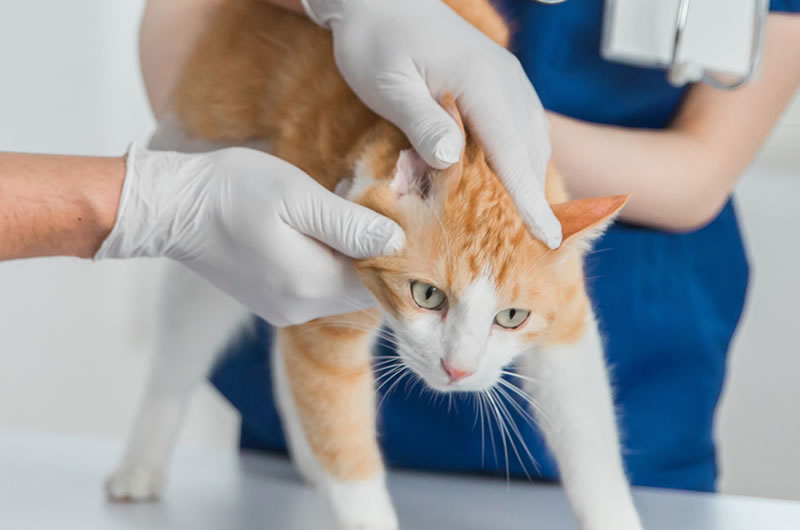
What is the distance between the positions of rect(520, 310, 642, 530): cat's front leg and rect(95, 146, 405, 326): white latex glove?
0.69 feet

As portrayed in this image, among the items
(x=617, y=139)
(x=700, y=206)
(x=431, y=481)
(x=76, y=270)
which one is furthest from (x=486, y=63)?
(x=76, y=270)

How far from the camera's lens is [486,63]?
865mm

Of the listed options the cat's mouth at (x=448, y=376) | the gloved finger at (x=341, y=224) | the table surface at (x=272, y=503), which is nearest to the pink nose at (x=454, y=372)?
the cat's mouth at (x=448, y=376)

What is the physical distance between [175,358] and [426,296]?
55cm

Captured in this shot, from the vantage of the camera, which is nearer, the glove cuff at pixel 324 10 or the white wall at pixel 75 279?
the glove cuff at pixel 324 10

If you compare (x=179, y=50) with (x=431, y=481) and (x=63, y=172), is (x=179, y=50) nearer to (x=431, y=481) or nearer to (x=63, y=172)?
(x=63, y=172)

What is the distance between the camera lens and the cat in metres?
0.80

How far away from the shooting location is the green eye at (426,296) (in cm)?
81

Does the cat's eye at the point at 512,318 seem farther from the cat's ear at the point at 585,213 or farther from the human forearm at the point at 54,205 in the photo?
the human forearm at the point at 54,205

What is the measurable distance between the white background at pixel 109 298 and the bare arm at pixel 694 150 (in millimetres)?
841

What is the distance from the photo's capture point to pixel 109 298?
2539 millimetres

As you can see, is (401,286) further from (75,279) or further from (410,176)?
(75,279)

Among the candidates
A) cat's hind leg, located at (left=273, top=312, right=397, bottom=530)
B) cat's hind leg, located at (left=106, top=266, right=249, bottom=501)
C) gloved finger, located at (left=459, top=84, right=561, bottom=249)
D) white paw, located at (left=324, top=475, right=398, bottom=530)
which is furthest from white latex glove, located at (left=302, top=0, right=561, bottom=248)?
cat's hind leg, located at (left=106, top=266, right=249, bottom=501)

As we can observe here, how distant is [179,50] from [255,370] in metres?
0.48
